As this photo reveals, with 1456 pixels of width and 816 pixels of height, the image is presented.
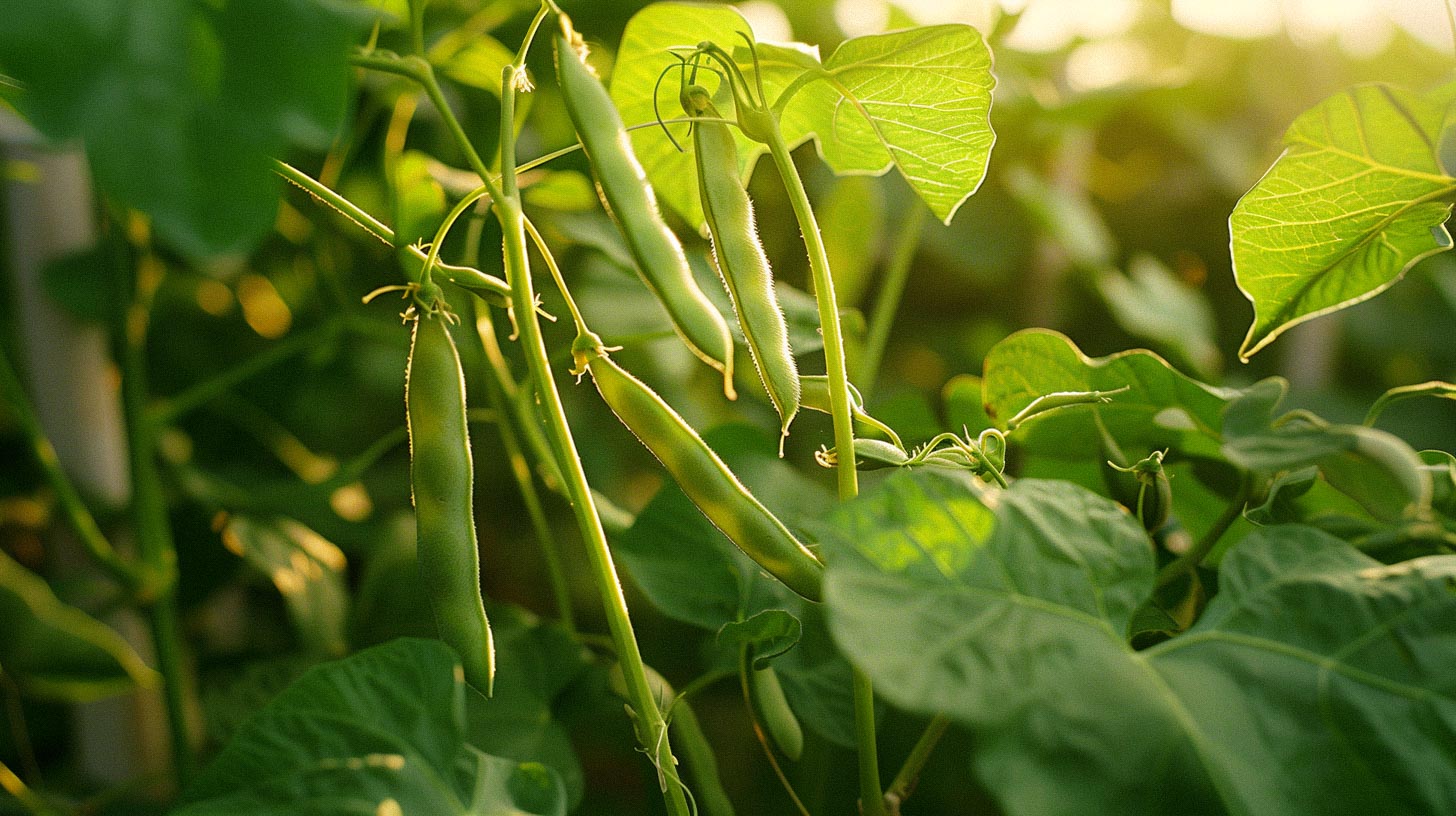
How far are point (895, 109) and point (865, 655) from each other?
0.29 m

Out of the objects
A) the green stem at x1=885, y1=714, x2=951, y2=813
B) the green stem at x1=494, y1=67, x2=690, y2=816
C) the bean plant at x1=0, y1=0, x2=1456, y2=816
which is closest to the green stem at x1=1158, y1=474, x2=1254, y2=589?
the bean plant at x1=0, y1=0, x2=1456, y2=816

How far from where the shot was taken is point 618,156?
37 cm

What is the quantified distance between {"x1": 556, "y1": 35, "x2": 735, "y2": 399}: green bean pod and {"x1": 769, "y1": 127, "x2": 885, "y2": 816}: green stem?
0.05 meters

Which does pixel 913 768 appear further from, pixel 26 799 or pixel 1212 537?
pixel 26 799

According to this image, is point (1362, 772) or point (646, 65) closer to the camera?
point (1362, 772)

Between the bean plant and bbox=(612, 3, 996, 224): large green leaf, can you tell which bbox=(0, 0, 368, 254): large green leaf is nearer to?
the bean plant

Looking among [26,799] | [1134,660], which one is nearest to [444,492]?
[1134,660]

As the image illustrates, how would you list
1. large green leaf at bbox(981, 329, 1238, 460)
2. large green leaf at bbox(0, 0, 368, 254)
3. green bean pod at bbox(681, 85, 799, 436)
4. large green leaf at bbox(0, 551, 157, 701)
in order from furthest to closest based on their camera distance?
large green leaf at bbox(0, 551, 157, 701) → large green leaf at bbox(981, 329, 1238, 460) → green bean pod at bbox(681, 85, 799, 436) → large green leaf at bbox(0, 0, 368, 254)

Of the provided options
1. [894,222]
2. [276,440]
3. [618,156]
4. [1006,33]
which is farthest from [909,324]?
[618,156]

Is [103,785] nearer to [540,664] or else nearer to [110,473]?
[110,473]

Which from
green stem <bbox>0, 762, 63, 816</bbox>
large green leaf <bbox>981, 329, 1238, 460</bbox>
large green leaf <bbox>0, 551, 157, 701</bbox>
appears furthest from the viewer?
large green leaf <bbox>0, 551, 157, 701</bbox>

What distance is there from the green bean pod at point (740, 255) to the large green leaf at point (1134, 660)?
85 millimetres

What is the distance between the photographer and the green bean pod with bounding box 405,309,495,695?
42 cm

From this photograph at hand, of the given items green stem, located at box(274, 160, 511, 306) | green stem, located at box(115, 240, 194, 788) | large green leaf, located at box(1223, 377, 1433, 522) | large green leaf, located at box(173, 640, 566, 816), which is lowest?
green stem, located at box(115, 240, 194, 788)
